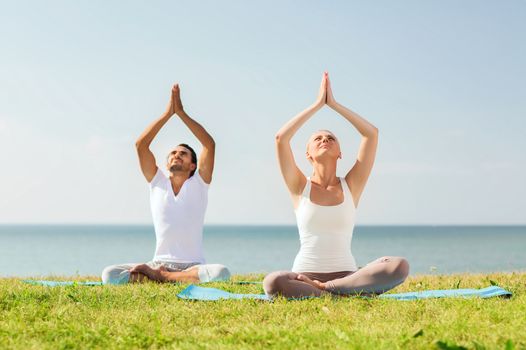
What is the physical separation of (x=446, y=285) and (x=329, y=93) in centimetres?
285

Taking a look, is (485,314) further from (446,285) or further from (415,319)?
(446,285)

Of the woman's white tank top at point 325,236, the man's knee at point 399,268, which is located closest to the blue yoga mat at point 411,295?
the man's knee at point 399,268

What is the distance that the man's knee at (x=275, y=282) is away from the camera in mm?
6156

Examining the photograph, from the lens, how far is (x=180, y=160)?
9.12m

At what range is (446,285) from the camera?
25.8 ft

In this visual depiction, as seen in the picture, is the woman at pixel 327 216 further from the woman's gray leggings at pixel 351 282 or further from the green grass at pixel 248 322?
the green grass at pixel 248 322

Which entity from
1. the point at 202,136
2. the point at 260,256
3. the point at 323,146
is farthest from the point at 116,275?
the point at 260,256

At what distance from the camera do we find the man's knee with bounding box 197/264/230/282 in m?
8.54

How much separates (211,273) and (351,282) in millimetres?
2816

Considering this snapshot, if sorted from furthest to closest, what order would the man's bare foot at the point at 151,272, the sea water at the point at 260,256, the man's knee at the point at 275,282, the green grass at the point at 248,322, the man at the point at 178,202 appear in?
the sea water at the point at 260,256, the man at the point at 178,202, the man's bare foot at the point at 151,272, the man's knee at the point at 275,282, the green grass at the point at 248,322

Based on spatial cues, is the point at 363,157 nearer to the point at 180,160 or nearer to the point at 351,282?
the point at 351,282

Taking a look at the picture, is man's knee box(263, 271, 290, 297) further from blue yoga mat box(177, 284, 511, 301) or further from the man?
the man

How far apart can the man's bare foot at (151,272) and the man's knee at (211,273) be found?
0.48 m

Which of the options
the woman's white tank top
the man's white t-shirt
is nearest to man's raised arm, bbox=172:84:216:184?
the man's white t-shirt
